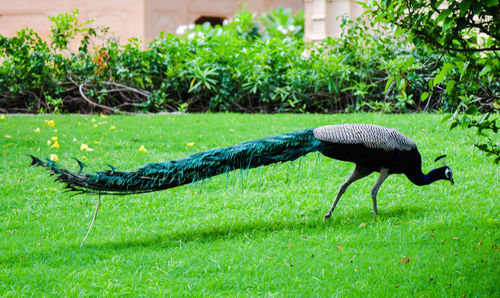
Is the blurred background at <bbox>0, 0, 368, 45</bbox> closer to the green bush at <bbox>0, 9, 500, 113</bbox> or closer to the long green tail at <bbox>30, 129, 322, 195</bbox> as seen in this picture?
the green bush at <bbox>0, 9, 500, 113</bbox>

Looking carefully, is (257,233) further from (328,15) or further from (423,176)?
(328,15)

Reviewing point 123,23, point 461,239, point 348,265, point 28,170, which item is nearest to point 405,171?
point 461,239

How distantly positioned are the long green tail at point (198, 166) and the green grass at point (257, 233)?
15 centimetres

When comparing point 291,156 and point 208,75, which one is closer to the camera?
point 291,156

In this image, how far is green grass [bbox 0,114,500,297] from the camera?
3.62 m

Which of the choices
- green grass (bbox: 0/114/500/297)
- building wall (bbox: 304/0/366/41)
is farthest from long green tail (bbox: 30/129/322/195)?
building wall (bbox: 304/0/366/41)

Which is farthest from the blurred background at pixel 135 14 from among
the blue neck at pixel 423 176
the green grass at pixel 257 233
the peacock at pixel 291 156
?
the peacock at pixel 291 156

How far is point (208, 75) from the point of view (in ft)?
32.1

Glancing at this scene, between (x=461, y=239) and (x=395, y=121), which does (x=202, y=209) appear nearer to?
(x=461, y=239)

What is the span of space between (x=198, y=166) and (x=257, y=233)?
2.11 feet

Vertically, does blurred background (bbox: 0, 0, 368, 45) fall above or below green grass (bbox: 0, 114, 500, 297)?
above

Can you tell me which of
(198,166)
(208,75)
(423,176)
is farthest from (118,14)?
(423,176)

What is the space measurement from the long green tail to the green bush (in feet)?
15.0

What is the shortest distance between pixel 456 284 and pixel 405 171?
4.12 feet
